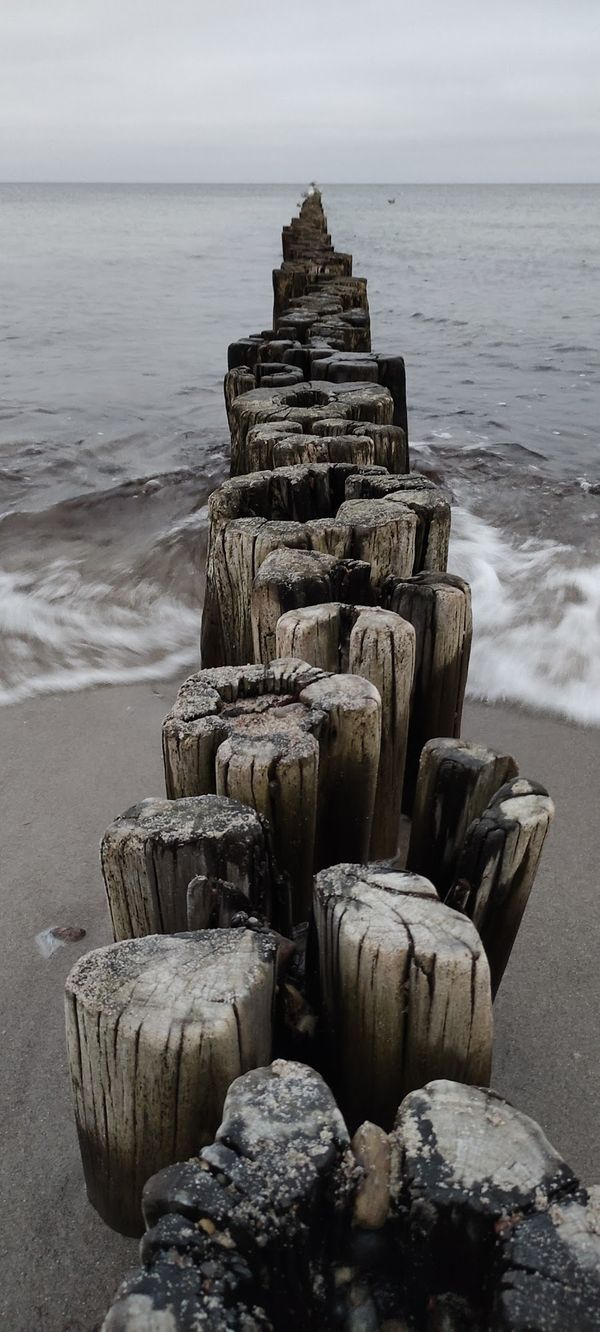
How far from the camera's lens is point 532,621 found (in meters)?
5.30

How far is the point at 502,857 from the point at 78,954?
1490 mm

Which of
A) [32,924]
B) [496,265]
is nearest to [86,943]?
[32,924]

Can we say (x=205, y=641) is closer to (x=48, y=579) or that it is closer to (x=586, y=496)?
(x=48, y=579)

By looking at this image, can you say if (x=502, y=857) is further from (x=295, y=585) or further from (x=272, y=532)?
(x=272, y=532)

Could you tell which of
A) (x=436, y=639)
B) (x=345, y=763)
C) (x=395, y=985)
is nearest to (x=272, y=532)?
(x=436, y=639)

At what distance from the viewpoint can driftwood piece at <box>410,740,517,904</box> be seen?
1.77 metres

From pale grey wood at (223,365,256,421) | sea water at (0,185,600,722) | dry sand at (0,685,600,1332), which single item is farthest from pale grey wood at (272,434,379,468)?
sea water at (0,185,600,722)

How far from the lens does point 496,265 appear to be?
106 ft

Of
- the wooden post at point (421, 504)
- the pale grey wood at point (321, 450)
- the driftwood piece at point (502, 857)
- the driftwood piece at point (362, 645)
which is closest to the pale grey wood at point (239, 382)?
the pale grey wood at point (321, 450)

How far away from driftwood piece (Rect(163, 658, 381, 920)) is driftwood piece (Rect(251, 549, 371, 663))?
0.35 meters

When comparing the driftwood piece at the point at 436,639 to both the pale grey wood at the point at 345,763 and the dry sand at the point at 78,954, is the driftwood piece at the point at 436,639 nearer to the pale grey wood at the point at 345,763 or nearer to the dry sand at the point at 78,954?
the pale grey wood at the point at 345,763

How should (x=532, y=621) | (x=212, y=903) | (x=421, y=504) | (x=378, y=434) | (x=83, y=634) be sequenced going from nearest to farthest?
1. (x=212, y=903)
2. (x=421, y=504)
3. (x=378, y=434)
4. (x=83, y=634)
5. (x=532, y=621)

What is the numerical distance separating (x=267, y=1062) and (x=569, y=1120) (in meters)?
1.05

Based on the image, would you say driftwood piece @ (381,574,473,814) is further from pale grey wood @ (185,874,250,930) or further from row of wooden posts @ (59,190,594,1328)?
pale grey wood @ (185,874,250,930)
